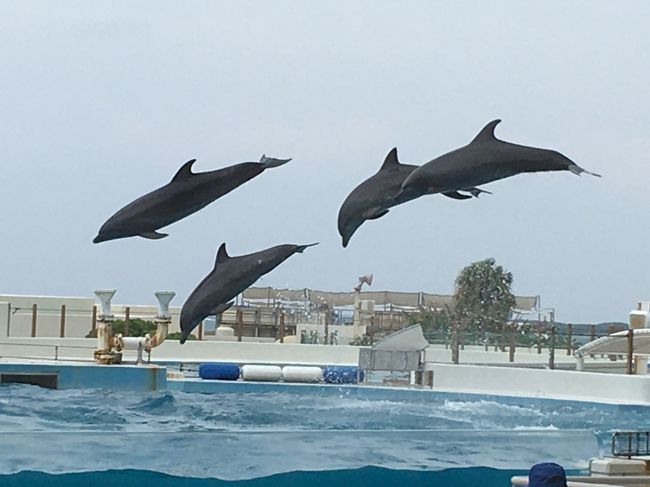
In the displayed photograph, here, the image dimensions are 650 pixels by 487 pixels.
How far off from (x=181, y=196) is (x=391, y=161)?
124 cm

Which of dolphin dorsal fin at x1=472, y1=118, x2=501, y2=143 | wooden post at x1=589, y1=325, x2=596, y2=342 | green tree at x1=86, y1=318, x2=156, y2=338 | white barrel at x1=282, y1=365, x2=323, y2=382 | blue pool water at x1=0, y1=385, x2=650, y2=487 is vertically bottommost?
blue pool water at x1=0, y1=385, x2=650, y2=487

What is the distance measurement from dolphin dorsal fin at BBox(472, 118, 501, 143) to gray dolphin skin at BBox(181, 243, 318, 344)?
1598 millimetres

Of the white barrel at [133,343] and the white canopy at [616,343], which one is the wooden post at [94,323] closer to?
the white barrel at [133,343]

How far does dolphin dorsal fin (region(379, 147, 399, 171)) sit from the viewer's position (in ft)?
24.8

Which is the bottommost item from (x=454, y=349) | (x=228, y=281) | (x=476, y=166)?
(x=454, y=349)

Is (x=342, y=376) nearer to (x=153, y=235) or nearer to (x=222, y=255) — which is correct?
(x=222, y=255)

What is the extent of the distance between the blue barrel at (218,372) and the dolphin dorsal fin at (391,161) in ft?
41.5

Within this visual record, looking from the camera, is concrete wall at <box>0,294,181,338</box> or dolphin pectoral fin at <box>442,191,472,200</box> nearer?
dolphin pectoral fin at <box>442,191,472,200</box>

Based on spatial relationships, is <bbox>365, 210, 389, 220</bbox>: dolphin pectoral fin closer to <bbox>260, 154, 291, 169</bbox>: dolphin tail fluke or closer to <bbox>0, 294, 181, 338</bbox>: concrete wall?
<bbox>260, 154, 291, 169</bbox>: dolphin tail fluke

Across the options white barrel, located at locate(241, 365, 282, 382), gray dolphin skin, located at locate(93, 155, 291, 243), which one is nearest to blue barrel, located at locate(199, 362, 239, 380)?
white barrel, located at locate(241, 365, 282, 382)

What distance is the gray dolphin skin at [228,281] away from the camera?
8.57m

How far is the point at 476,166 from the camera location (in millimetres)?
6699

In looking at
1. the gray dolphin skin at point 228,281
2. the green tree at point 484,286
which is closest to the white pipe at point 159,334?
the gray dolphin skin at point 228,281

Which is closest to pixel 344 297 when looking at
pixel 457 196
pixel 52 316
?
pixel 52 316
